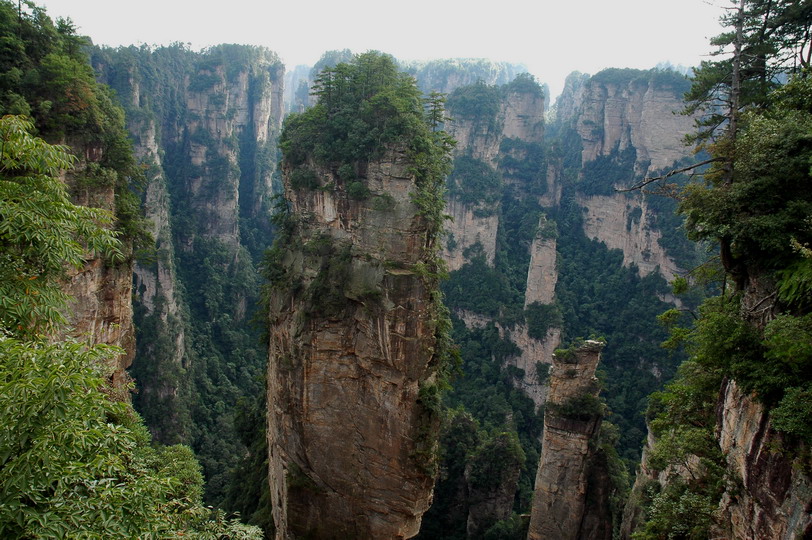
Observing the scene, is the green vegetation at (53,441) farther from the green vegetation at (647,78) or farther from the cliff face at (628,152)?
the green vegetation at (647,78)

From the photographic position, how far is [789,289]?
21.4ft

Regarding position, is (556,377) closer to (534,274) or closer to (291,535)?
(291,535)

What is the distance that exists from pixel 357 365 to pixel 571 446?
32.5ft

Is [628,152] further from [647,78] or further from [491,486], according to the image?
[491,486]

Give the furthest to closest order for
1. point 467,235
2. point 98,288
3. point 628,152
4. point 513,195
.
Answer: point 513,195, point 628,152, point 467,235, point 98,288

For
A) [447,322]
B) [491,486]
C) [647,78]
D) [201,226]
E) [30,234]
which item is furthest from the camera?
[201,226]

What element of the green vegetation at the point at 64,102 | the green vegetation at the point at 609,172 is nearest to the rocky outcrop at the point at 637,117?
the green vegetation at the point at 609,172

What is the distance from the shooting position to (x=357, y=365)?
16.0m

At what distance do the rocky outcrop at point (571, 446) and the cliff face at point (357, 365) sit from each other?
272 inches

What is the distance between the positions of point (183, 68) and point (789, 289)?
7978 cm

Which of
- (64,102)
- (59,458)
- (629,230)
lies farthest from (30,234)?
(629,230)


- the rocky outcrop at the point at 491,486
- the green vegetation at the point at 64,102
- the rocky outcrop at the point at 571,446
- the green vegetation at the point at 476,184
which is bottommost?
the rocky outcrop at the point at 491,486

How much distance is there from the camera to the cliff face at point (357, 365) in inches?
600

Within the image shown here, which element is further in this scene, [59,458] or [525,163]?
[525,163]
